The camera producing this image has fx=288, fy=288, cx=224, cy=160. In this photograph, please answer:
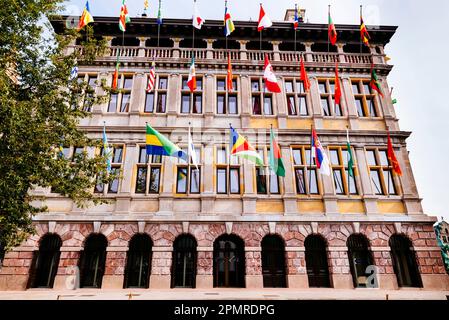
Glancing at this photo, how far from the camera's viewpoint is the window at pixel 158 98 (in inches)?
640

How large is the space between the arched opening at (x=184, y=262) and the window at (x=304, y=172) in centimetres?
600

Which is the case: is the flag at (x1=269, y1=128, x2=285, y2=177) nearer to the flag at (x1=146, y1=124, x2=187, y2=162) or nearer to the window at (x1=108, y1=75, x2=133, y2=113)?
the flag at (x1=146, y1=124, x2=187, y2=162)

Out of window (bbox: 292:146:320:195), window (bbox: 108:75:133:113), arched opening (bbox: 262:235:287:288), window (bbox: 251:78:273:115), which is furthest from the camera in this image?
window (bbox: 251:78:273:115)

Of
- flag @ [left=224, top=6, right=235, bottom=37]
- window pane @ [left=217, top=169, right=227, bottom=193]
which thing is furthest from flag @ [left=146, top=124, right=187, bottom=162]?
flag @ [left=224, top=6, right=235, bottom=37]

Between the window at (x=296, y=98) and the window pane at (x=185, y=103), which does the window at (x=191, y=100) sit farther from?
the window at (x=296, y=98)

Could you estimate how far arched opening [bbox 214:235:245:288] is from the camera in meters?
13.0

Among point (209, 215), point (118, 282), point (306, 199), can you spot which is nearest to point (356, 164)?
point (306, 199)

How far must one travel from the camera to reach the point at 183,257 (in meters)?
13.3

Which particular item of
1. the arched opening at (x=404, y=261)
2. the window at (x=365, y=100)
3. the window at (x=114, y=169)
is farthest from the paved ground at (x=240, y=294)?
the window at (x=365, y=100)

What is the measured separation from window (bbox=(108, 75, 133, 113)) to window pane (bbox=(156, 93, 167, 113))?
164 centimetres

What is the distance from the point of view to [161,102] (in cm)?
1652

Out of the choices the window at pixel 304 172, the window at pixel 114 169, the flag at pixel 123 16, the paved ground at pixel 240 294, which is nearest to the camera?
the paved ground at pixel 240 294
